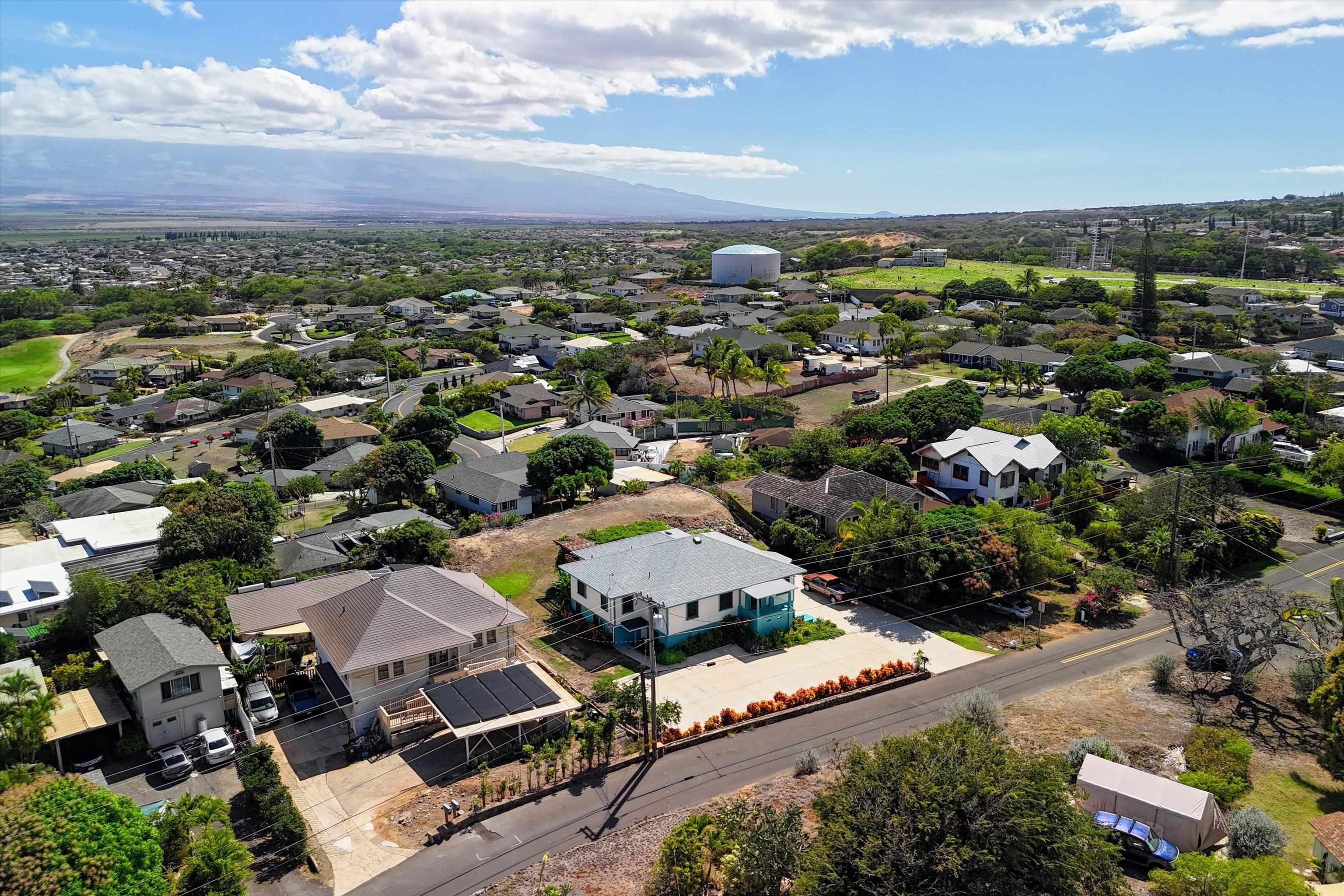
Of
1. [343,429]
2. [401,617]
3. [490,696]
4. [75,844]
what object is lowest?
[490,696]

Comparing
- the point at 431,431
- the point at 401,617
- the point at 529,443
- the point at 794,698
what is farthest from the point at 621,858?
the point at 529,443

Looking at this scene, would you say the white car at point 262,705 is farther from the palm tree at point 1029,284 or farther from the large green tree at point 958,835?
the palm tree at point 1029,284

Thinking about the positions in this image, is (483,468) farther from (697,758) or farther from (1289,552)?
(1289,552)

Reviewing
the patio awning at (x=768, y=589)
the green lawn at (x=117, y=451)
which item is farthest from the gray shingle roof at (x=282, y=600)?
the green lawn at (x=117, y=451)

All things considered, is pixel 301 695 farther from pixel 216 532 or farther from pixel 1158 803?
pixel 1158 803

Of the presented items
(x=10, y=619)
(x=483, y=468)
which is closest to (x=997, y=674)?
(x=483, y=468)

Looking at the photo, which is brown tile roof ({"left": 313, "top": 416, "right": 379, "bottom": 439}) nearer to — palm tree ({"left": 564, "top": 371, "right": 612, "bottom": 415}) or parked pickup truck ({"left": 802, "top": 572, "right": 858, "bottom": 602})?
palm tree ({"left": 564, "top": 371, "right": 612, "bottom": 415})
